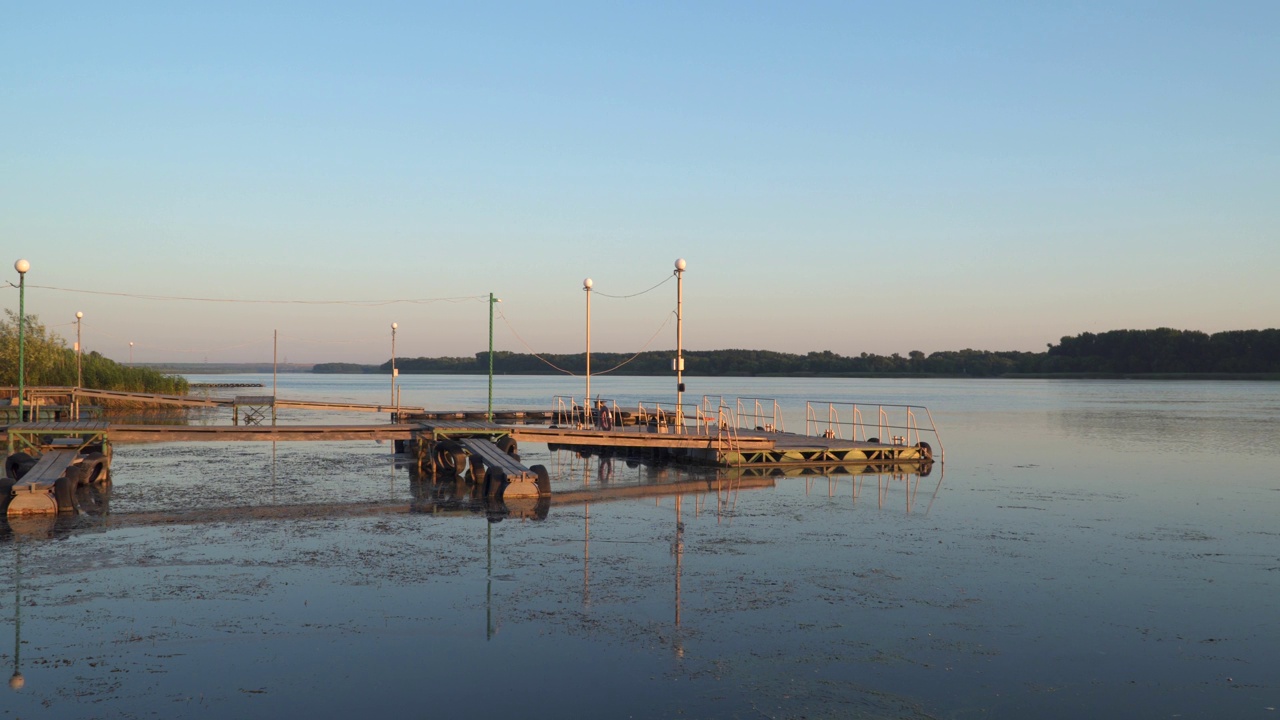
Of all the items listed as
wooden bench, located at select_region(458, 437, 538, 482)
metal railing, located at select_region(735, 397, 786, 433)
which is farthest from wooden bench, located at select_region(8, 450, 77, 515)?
metal railing, located at select_region(735, 397, 786, 433)

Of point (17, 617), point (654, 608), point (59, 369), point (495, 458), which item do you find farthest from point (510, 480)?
point (59, 369)

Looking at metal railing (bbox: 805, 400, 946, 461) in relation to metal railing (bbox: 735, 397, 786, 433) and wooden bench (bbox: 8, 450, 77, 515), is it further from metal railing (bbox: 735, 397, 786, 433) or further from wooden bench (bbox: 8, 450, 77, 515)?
wooden bench (bbox: 8, 450, 77, 515)

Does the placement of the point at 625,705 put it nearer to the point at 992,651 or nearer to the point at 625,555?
the point at 992,651

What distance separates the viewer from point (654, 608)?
1038cm

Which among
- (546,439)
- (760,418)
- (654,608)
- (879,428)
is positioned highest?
(546,439)

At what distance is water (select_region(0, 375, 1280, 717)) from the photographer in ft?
25.4

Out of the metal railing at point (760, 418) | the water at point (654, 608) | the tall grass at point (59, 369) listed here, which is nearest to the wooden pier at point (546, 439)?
the metal railing at point (760, 418)

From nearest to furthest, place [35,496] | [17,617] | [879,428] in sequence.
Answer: [17,617]
[35,496]
[879,428]

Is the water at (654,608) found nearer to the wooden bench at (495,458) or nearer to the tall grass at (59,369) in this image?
the wooden bench at (495,458)

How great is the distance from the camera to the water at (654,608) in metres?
7.74

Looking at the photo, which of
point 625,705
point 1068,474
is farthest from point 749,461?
point 625,705

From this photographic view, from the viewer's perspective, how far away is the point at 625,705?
753 cm

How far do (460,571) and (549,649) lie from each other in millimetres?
3499

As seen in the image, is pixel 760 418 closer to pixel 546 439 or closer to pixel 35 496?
pixel 546 439
